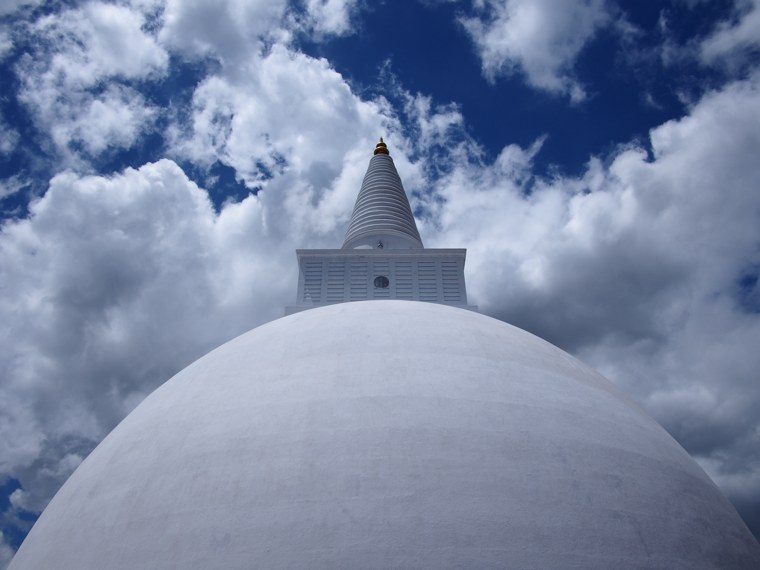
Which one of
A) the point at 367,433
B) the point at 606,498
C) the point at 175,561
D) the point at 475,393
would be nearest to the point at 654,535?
the point at 606,498

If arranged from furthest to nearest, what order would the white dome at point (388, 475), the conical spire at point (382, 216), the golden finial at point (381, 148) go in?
the golden finial at point (381, 148) → the conical spire at point (382, 216) → the white dome at point (388, 475)

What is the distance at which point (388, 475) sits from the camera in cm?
496

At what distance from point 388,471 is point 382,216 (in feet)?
39.8

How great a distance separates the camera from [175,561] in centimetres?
473

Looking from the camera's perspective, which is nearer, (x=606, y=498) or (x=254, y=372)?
(x=606, y=498)

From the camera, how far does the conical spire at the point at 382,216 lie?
52.6 feet

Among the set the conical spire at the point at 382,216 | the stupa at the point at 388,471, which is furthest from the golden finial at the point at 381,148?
the stupa at the point at 388,471

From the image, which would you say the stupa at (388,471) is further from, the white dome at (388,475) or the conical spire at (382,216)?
the conical spire at (382,216)

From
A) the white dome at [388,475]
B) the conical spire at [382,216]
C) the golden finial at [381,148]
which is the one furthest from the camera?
the golden finial at [381,148]

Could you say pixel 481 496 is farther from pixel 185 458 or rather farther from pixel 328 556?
pixel 185 458

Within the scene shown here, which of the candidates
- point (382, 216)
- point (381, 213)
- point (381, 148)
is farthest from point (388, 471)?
point (381, 148)

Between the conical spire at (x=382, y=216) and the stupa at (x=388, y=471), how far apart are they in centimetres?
865

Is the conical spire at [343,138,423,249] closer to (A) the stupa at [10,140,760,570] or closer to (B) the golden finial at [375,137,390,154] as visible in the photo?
(B) the golden finial at [375,137,390,154]

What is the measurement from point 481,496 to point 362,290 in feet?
30.7
